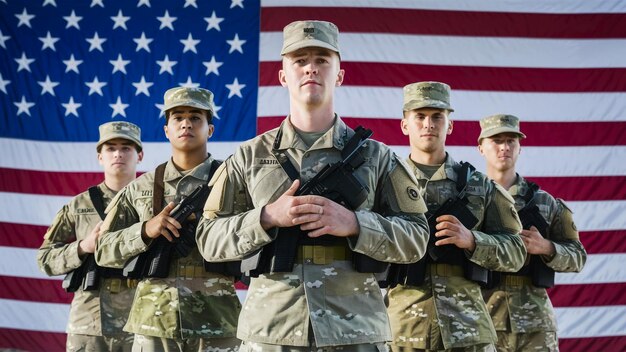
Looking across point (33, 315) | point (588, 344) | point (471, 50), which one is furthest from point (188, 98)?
point (588, 344)

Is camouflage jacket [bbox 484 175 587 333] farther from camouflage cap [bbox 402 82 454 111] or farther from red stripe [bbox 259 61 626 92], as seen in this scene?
red stripe [bbox 259 61 626 92]

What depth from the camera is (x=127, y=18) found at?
8.14m

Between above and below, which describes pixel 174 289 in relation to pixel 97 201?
below

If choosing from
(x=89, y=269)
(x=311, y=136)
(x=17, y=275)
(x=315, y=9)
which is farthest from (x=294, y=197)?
(x=17, y=275)

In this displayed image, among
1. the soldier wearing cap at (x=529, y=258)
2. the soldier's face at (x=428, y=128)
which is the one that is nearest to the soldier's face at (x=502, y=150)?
the soldier wearing cap at (x=529, y=258)

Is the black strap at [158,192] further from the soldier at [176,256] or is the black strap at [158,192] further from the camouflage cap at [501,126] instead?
the camouflage cap at [501,126]

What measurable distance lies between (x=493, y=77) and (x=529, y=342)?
345cm

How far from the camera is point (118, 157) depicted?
5.56 meters

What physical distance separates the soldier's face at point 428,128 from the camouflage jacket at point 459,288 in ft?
0.43

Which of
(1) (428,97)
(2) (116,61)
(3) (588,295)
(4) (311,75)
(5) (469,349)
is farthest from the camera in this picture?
(2) (116,61)

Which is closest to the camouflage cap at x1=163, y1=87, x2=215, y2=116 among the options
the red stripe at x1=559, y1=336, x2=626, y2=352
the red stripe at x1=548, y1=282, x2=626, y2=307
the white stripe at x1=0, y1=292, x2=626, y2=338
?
the white stripe at x1=0, y1=292, x2=626, y2=338

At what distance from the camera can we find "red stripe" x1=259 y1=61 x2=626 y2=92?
787cm

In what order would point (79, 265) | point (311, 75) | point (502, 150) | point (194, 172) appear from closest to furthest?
1. point (311, 75)
2. point (194, 172)
3. point (79, 265)
4. point (502, 150)

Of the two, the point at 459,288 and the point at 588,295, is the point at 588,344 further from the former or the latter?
the point at 459,288
